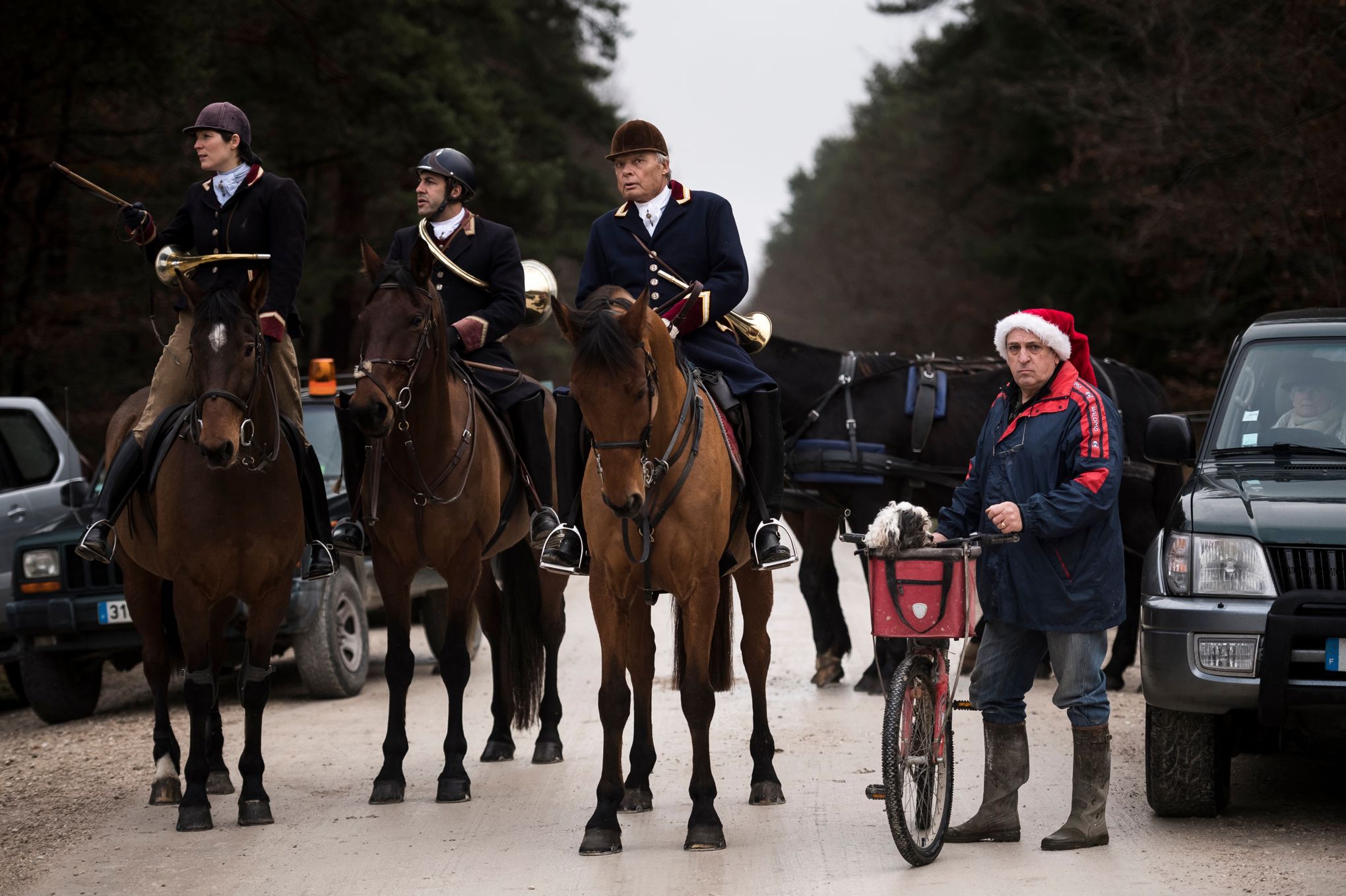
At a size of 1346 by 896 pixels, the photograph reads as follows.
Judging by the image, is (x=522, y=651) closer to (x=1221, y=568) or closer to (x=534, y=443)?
(x=534, y=443)

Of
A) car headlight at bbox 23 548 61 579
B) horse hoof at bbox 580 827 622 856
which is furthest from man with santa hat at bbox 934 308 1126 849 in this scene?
car headlight at bbox 23 548 61 579

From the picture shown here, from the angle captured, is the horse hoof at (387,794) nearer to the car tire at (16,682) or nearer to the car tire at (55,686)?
the car tire at (55,686)

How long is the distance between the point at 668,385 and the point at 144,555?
123 inches

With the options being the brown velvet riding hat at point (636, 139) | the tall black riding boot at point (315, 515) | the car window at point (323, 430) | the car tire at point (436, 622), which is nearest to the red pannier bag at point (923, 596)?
the brown velvet riding hat at point (636, 139)

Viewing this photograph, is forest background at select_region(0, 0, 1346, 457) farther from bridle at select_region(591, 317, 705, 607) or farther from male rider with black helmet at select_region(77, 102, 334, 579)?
male rider with black helmet at select_region(77, 102, 334, 579)

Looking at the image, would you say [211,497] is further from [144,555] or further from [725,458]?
[725,458]

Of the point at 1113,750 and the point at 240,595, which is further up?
the point at 240,595

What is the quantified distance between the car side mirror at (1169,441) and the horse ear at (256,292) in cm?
431

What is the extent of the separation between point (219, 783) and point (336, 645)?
9.77 ft

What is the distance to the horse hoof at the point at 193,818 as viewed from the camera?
7.78 metres

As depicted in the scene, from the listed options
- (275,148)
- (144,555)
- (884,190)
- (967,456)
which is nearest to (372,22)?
(275,148)

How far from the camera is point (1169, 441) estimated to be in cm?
781

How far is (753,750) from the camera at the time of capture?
8.12 metres

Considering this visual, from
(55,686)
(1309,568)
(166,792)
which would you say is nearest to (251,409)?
(166,792)
